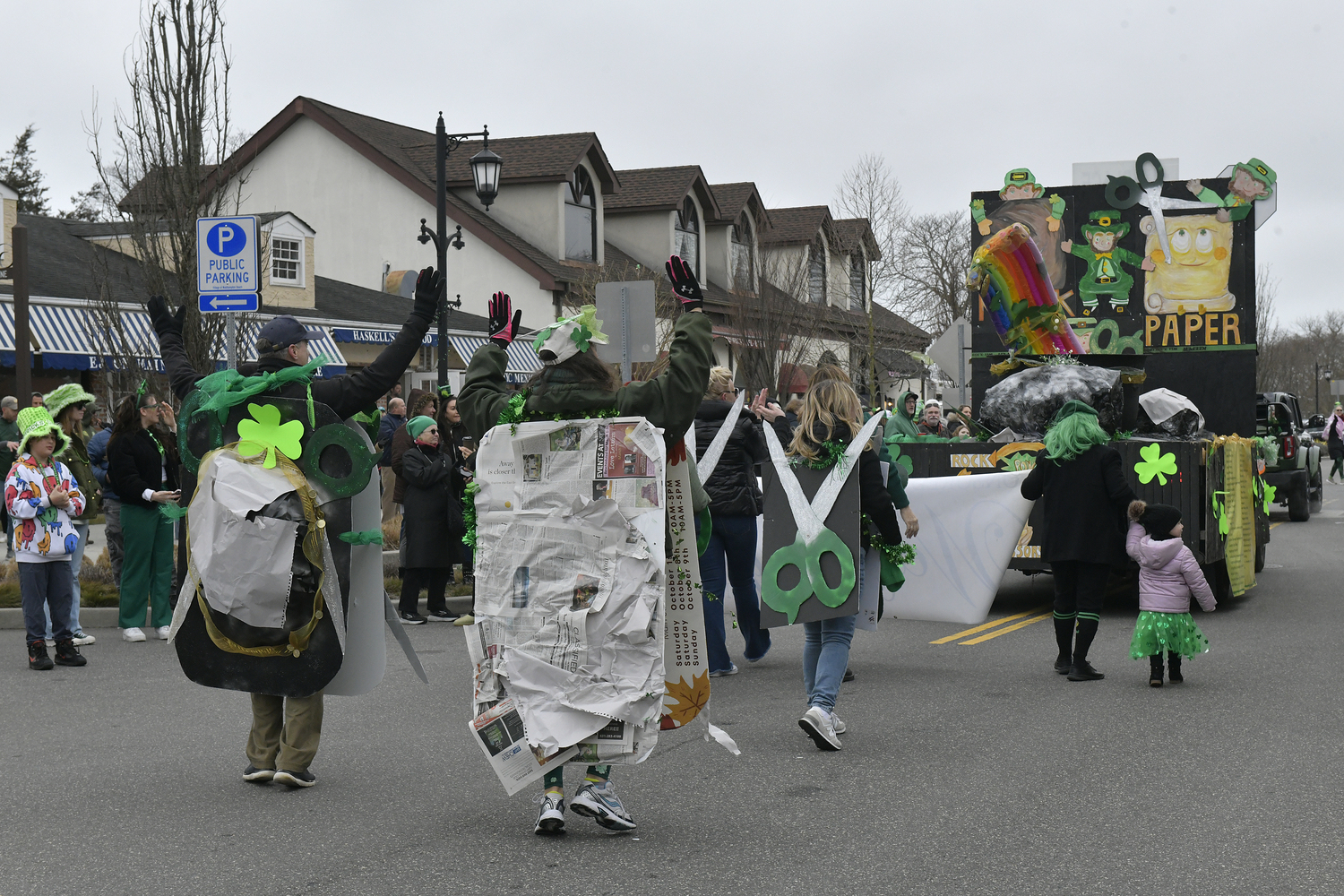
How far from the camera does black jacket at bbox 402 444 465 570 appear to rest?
11.3m

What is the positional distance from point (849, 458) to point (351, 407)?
255 cm

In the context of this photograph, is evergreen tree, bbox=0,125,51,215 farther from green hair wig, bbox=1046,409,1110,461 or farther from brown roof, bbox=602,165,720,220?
green hair wig, bbox=1046,409,1110,461

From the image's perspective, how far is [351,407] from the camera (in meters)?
5.93

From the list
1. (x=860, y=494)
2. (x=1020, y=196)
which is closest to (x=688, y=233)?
(x=1020, y=196)

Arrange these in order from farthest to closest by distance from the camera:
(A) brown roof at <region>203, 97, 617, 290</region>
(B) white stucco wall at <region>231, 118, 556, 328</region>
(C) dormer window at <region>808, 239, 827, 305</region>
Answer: (C) dormer window at <region>808, 239, 827, 305</region>
(B) white stucco wall at <region>231, 118, 556, 328</region>
(A) brown roof at <region>203, 97, 617, 290</region>

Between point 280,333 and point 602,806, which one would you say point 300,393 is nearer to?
point 280,333

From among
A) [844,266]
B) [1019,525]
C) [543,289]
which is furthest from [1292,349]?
[1019,525]

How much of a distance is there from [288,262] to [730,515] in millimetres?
A: 21548

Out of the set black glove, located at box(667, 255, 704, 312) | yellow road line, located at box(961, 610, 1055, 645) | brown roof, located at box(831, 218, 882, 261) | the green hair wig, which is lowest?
yellow road line, located at box(961, 610, 1055, 645)

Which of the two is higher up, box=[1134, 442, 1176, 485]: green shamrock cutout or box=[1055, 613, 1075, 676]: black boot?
box=[1134, 442, 1176, 485]: green shamrock cutout

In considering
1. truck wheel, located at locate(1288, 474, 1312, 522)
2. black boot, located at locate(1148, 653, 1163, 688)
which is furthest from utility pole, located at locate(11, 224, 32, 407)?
truck wheel, located at locate(1288, 474, 1312, 522)

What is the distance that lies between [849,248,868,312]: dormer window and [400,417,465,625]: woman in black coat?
20270mm

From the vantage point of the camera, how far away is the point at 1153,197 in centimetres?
1316

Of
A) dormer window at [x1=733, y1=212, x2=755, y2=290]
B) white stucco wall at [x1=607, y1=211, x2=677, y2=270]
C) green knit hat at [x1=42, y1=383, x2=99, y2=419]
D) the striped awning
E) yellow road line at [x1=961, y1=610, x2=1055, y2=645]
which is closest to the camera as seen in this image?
green knit hat at [x1=42, y1=383, x2=99, y2=419]
